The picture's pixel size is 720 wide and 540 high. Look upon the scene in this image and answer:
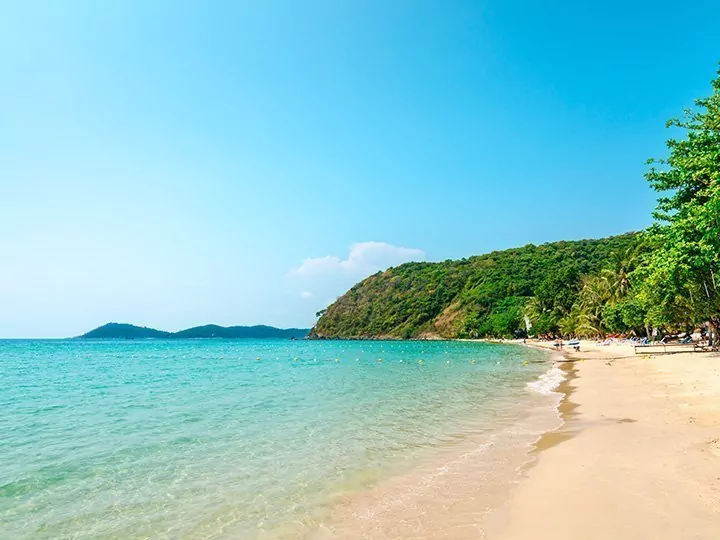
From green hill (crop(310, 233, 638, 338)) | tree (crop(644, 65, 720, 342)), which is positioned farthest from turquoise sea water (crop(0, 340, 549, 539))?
green hill (crop(310, 233, 638, 338))

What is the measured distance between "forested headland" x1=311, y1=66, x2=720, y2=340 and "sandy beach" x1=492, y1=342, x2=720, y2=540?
293 inches

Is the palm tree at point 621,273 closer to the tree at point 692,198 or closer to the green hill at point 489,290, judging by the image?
the green hill at point 489,290

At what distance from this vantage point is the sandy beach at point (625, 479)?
6.00m

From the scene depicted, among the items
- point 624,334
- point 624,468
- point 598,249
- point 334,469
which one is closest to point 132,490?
point 334,469

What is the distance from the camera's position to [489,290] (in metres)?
152

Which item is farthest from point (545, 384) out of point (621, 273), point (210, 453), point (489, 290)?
point (489, 290)

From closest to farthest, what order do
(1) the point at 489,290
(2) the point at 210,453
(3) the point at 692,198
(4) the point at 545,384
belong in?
(2) the point at 210,453
(3) the point at 692,198
(4) the point at 545,384
(1) the point at 489,290

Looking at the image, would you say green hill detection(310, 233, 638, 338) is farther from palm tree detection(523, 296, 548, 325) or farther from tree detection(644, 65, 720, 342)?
tree detection(644, 65, 720, 342)

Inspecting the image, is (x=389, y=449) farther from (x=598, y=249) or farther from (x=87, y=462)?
(x=598, y=249)

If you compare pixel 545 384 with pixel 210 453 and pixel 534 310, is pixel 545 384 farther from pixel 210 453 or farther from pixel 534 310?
pixel 534 310

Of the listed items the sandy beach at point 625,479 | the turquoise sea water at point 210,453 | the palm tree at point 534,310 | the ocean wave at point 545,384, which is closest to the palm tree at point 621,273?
the palm tree at point 534,310

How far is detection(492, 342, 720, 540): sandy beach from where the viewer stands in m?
6.00

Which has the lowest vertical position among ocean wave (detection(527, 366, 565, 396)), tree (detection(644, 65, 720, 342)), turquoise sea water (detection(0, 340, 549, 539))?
ocean wave (detection(527, 366, 565, 396))

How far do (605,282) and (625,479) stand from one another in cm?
7642
